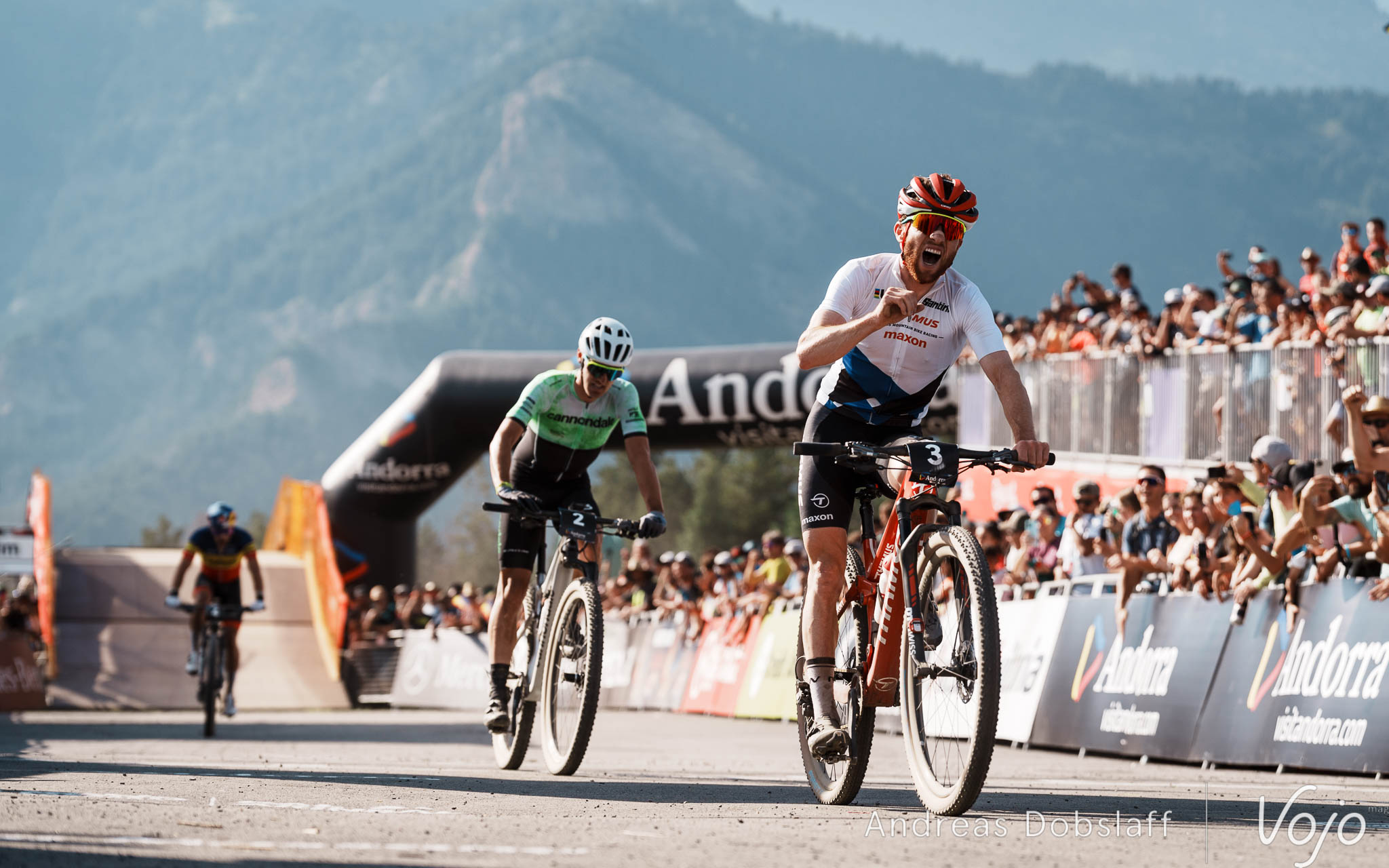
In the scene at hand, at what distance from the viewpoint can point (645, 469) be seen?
29.1 feet

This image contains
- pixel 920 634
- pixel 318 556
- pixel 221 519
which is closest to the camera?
pixel 920 634

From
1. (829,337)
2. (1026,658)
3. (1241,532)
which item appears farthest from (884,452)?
(1026,658)

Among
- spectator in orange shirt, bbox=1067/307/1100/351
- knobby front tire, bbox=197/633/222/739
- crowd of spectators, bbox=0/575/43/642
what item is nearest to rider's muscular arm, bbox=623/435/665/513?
knobby front tire, bbox=197/633/222/739

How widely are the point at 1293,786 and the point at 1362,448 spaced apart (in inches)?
119

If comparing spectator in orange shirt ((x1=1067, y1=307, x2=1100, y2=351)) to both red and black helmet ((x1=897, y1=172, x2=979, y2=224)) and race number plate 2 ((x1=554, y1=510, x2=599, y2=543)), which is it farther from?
red and black helmet ((x1=897, y1=172, x2=979, y2=224))

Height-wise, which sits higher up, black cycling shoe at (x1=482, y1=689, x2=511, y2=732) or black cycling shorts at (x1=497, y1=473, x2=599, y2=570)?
black cycling shorts at (x1=497, y1=473, x2=599, y2=570)

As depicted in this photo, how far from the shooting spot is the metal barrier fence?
15.3 meters

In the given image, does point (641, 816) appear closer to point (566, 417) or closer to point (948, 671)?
point (948, 671)

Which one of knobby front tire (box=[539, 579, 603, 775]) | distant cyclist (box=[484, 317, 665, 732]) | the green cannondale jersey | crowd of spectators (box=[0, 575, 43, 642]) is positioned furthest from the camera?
crowd of spectators (box=[0, 575, 43, 642])

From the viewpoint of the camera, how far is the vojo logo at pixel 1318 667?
957 centimetres

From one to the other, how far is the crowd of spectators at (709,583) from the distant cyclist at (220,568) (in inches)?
216

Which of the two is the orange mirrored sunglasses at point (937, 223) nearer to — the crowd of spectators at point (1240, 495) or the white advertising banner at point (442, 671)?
the crowd of spectators at point (1240, 495)

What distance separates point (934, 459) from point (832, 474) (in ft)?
2.05

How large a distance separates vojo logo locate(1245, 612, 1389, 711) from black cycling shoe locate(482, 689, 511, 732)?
14.8 feet
